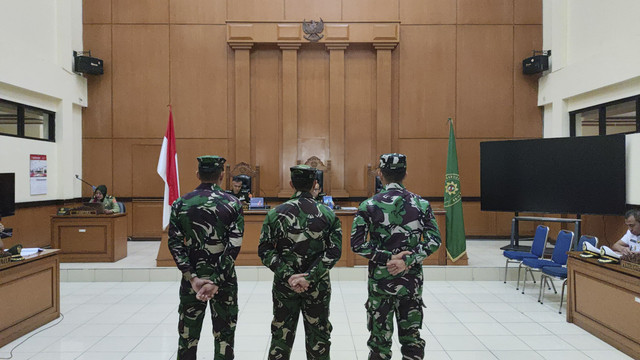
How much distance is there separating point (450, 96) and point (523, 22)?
2.29m

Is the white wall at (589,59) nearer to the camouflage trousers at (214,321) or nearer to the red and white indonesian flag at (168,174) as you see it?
the camouflage trousers at (214,321)

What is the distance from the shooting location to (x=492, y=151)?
734 cm

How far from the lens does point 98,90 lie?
8383 millimetres

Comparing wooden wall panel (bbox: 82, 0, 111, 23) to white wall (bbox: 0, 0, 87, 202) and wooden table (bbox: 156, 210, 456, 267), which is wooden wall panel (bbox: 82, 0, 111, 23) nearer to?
white wall (bbox: 0, 0, 87, 202)

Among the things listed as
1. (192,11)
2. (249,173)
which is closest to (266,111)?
(249,173)

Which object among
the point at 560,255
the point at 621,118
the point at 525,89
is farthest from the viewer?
the point at 525,89

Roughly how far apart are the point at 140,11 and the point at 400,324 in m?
8.79

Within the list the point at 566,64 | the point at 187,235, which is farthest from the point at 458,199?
the point at 187,235

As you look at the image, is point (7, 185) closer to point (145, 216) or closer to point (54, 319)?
point (54, 319)

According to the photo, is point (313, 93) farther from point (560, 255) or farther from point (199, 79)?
point (560, 255)

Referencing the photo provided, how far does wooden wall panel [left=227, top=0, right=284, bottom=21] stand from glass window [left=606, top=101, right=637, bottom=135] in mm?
6648

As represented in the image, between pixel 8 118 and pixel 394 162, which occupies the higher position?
pixel 8 118

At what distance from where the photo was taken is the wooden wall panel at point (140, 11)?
330 inches

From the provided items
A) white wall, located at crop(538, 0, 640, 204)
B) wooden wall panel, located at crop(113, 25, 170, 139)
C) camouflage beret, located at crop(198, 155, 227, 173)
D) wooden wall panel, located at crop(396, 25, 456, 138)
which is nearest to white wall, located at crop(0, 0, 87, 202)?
wooden wall panel, located at crop(113, 25, 170, 139)
